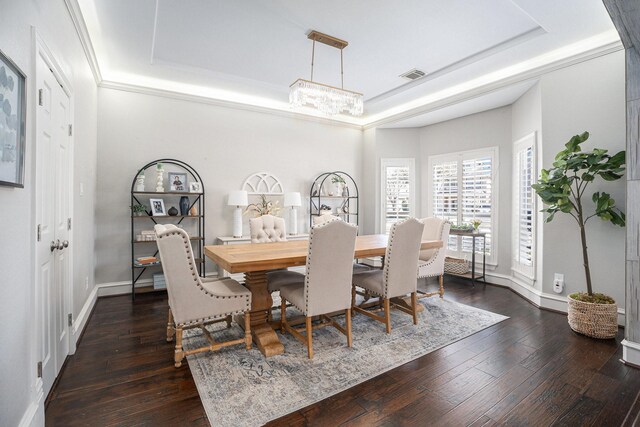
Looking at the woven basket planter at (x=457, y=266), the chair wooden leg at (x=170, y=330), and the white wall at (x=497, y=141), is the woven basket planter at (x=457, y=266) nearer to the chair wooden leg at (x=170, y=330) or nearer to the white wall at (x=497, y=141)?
the white wall at (x=497, y=141)

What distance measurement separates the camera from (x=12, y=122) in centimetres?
134

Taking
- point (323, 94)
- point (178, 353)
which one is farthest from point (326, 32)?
point (178, 353)

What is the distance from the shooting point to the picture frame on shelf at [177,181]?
429cm

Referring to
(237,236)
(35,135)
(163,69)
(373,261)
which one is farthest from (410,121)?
(35,135)

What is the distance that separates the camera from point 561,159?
3072 millimetres

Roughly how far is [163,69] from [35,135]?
2.73 metres

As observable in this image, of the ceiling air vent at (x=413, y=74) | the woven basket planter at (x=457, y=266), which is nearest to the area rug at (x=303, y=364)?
the woven basket planter at (x=457, y=266)

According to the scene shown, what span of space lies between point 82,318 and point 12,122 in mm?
2286

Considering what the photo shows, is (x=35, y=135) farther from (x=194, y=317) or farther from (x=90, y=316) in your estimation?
(x=90, y=316)

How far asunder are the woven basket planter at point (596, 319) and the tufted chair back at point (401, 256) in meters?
1.54

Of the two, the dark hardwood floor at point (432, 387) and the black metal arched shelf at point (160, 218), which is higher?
the black metal arched shelf at point (160, 218)

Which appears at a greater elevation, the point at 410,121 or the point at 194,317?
the point at 410,121

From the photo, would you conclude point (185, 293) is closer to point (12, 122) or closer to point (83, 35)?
point (12, 122)

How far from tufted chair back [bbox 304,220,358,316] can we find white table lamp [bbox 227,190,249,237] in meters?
2.37
